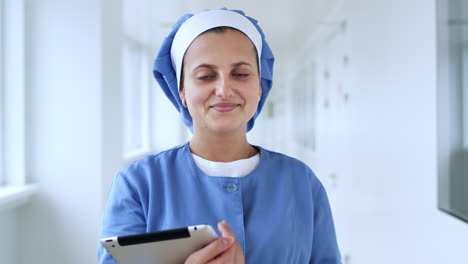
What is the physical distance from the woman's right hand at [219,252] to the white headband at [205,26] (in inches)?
17.4

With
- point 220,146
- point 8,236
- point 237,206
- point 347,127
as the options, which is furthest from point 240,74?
point 347,127

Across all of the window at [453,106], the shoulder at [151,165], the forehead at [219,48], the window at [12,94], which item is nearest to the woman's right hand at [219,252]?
the shoulder at [151,165]

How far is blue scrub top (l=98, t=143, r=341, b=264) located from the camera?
0.94 m

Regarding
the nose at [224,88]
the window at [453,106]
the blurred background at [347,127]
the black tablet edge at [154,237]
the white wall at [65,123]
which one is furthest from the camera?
the white wall at [65,123]

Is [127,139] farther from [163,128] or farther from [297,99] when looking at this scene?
[297,99]

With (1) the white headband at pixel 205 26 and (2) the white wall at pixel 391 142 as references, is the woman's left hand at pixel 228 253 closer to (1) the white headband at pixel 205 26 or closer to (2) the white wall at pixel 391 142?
(1) the white headband at pixel 205 26

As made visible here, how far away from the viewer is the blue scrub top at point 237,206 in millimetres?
936

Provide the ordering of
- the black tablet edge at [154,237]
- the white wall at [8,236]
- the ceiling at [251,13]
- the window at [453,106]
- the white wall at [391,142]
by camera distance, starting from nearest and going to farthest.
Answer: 1. the black tablet edge at [154,237]
2. the window at [453,106]
3. the white wall at [391,142]
4. the white wall at [8,236]
5. the ceiling at [251,13]

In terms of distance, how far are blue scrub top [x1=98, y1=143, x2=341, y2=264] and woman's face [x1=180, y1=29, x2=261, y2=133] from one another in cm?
15

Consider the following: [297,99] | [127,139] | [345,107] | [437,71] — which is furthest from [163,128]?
[437,71]

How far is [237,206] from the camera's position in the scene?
958 millimetres

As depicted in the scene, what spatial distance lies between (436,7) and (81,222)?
2038 mm

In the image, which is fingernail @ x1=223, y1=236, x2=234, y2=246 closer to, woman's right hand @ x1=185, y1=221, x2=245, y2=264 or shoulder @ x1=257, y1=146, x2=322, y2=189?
woman's right hand @ x1=185, y1=221, x2=245, y2=264

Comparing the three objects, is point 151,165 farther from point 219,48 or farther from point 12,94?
point 12,94
